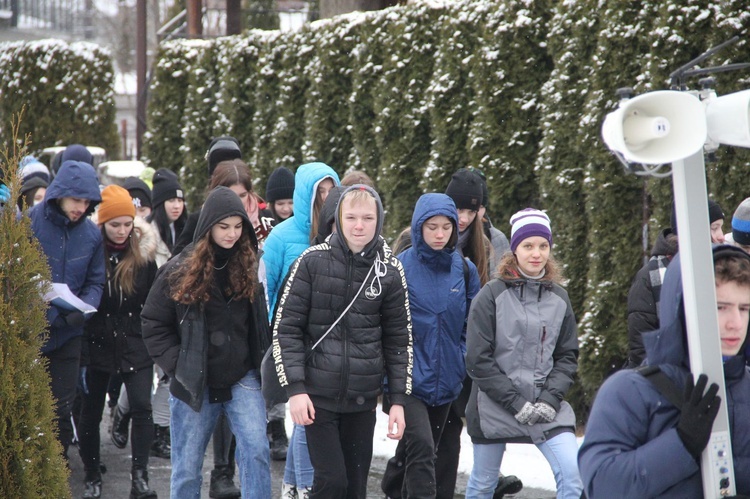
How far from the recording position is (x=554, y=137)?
7.65m

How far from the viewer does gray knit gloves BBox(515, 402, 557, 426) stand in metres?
4.87

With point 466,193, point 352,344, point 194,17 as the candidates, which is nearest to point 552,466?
point 352,344

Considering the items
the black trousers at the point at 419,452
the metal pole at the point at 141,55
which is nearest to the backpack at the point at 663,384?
the black trousers at the point at 419,452

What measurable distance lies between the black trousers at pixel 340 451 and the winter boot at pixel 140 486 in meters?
1.87

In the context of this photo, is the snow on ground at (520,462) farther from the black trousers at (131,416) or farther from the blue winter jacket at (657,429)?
the blue winter jacket at (657,429)

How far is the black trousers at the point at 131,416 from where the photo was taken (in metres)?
6.25

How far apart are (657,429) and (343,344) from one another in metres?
2.36

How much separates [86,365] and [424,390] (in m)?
2.52

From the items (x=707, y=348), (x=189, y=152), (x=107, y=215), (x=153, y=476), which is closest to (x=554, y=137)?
(x=107, y=215)

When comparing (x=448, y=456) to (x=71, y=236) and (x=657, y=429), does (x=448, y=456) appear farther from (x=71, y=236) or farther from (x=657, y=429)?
(x=657, y=429)

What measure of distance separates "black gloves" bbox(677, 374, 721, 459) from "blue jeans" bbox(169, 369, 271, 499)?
116 inches

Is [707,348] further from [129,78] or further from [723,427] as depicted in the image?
[129,78]

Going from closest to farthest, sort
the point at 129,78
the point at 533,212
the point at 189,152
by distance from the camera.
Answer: the point at 533,212 < the point at 189,152 < the point at 129,78

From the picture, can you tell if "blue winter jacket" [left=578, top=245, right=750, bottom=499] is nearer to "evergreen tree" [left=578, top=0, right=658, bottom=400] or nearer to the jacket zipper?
the jacket zipper
